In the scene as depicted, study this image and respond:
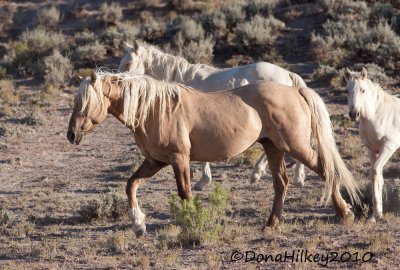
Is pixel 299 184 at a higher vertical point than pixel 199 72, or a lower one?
lower

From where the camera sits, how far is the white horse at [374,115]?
9359 millimetres

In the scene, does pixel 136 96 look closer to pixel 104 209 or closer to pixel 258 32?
pixel 104 209

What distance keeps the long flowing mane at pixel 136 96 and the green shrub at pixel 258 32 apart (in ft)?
37.3

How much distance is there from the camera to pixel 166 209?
10.2 m

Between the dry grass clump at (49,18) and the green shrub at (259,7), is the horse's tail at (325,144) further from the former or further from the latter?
the dry grass clump at (49,18)

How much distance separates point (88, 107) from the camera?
8.00m

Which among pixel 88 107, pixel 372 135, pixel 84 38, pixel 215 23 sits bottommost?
pixel 84 38

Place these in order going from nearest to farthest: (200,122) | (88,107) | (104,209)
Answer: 1. (88,107)
2. (200,122)
3. (104,209)

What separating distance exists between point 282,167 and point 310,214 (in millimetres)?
1159

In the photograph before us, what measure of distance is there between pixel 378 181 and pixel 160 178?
389 cm

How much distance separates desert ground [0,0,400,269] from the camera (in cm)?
760

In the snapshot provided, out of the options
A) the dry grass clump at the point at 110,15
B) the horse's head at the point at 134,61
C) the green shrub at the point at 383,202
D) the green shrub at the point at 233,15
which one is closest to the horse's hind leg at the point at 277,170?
the green shrub at the point at 383,202

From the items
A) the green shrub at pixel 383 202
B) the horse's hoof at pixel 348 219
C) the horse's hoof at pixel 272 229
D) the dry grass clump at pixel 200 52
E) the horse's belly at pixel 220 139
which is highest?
the horse's belly at pixel 220 139

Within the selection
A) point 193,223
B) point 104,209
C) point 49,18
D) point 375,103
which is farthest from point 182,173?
point 49,18
